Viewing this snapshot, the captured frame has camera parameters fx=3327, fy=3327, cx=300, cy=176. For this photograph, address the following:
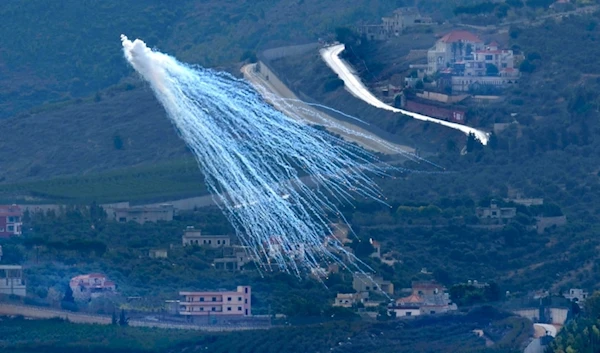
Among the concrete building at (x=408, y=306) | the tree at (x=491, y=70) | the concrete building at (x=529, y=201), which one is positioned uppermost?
the tree at (x=491, y=70)

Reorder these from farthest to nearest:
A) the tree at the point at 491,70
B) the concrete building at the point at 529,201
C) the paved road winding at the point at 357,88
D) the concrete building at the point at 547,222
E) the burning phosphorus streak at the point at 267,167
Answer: the tree at the point at 491,70
the paved road winding at the point at 357,88
the concrete building at the point at 529,201
the concrete building at the point at 547,222
the burning phosphorus streak at the point at 267,167

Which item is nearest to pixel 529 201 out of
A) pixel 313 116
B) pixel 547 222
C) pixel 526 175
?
pixel 547 222

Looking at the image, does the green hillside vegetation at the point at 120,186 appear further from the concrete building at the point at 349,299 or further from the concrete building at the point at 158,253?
the concrete building at the point at 349,299

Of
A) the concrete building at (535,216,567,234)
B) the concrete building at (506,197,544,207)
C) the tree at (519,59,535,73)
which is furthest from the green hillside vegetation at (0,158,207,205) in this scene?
the tree at (519,59,535,73)

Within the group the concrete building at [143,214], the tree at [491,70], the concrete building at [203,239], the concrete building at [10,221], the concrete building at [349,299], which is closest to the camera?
the concrete building at [349,299]

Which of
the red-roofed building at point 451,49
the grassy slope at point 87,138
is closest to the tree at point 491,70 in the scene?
the red-roofed building at point 451,49

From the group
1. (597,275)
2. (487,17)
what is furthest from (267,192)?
(487,17)

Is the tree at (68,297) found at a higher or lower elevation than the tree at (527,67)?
lower

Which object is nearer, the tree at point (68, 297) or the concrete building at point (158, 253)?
the tree at point (68, 297)
